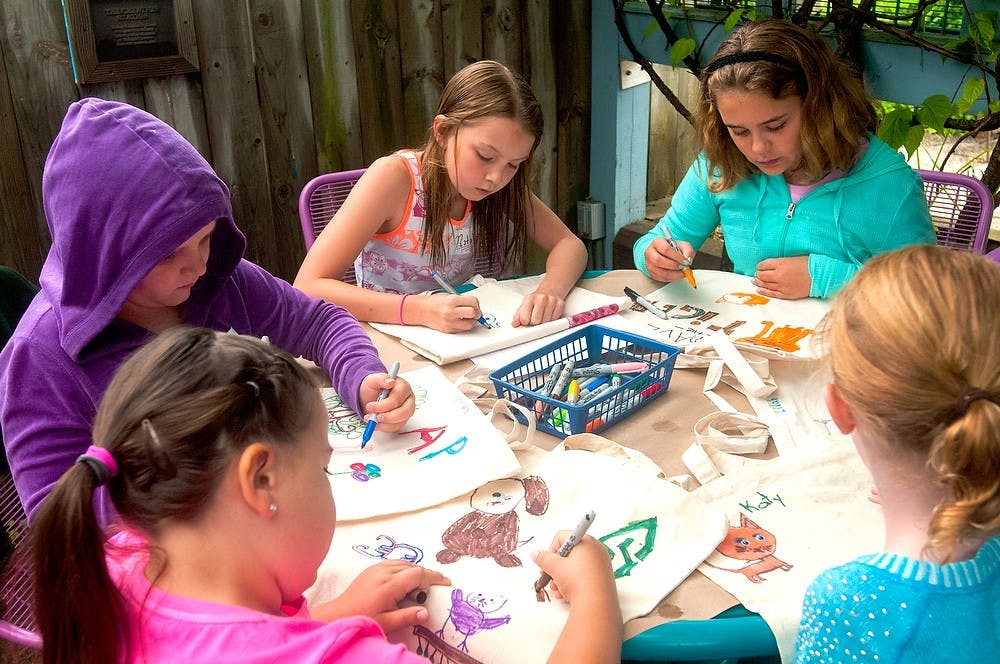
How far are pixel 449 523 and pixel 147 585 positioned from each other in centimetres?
43

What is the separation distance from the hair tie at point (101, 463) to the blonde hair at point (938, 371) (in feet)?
2.38

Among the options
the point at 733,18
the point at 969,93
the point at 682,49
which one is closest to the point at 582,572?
the point at 969,93

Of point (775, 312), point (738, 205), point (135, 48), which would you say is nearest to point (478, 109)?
point (738, 205)

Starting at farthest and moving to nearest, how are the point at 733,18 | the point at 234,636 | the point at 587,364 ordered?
the point at 733,18
the point at 587,364
the point at 234,636

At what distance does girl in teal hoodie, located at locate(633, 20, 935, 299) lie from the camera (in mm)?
1850

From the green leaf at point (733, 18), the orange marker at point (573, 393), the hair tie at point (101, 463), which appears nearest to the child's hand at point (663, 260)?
the orange marker at point (573, 393)

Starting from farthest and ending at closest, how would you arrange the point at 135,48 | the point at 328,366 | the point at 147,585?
the point at 135,48 → the point at 328,366 → the point at 147,585

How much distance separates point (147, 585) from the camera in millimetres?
824

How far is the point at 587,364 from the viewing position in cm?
160

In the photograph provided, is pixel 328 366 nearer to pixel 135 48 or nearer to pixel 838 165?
pixel 838 165

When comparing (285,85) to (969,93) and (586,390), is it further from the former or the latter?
(969,93)

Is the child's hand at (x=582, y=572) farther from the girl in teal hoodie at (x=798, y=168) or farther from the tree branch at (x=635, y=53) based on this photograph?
the tree branch at (x=635, y=53)

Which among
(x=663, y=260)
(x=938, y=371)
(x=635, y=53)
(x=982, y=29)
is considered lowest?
(x=663, y=260)

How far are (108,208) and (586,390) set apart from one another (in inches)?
30.2
